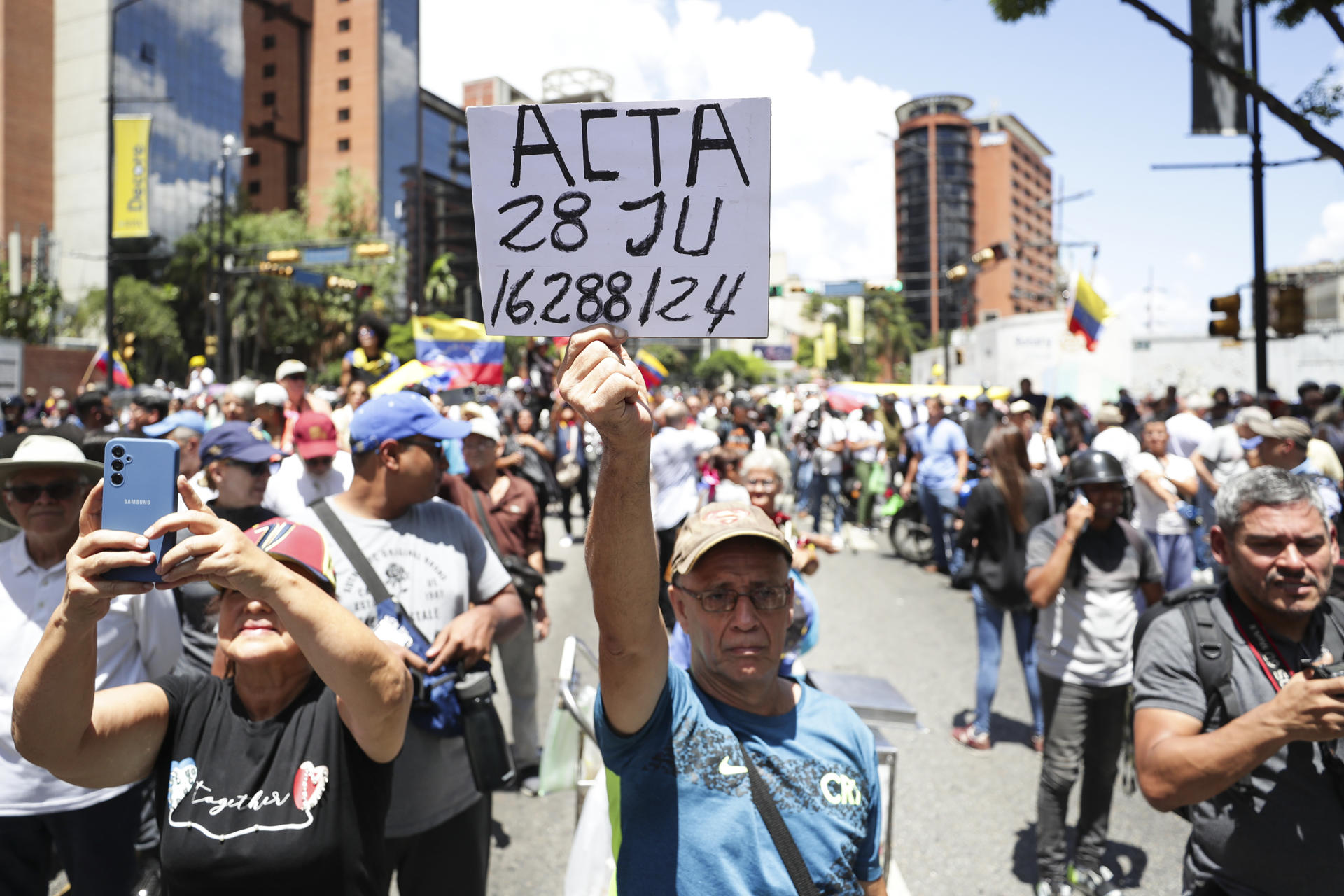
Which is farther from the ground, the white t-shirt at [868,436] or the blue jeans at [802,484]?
the white t-shirt at [868,436]

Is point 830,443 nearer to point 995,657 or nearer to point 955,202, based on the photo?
point 995,657

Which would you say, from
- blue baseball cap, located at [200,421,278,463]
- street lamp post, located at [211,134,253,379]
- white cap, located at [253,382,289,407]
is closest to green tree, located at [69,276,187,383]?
street lamp post, located at [211,134,253,379]

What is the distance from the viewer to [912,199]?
13000cm

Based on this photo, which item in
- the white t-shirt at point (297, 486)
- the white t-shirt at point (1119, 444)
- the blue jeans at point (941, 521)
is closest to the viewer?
the white t-shirt at point (297, 486)

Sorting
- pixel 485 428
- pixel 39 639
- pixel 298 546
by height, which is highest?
pixel 485 428

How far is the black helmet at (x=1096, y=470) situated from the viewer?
410 cm

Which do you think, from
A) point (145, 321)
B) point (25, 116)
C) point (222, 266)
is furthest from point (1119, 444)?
point (25, 116)

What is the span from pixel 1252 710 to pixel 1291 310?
1344cm

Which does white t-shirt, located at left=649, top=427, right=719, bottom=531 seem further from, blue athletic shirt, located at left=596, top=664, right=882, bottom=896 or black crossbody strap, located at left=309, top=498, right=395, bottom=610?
blue athletic shirt, located at left=596, top=664, right=882, bottom=896

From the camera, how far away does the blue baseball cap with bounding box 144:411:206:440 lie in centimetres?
526

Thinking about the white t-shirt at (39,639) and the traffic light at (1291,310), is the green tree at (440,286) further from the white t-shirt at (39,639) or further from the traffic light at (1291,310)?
the white t-shirt at (39,639)

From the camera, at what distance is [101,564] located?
4.84ft

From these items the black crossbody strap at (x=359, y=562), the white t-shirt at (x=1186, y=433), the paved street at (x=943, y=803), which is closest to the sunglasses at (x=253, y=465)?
the black crossbody strap at (x=359, y=562)

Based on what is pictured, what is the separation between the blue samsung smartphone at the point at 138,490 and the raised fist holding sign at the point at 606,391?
27.0 inches
